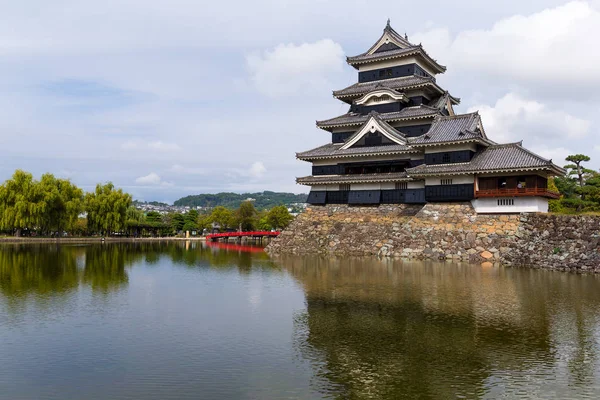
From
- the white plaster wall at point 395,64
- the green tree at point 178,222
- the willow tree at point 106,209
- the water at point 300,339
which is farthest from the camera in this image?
the green tree at point 178,222

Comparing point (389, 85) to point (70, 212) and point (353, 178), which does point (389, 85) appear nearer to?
point (353, 178)

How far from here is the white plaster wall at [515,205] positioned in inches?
1330

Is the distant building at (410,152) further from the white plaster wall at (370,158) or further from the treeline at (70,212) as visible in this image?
the treeline at (70,212)

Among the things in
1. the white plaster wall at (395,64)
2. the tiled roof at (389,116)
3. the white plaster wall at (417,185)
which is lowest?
the white plaster wall at (417,185)

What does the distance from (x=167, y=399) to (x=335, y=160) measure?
37.1 meters

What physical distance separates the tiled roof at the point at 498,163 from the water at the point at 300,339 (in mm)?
11500

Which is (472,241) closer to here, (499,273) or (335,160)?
(499,273)

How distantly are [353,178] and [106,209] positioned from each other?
42.7m

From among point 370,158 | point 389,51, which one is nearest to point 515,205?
point 370,158

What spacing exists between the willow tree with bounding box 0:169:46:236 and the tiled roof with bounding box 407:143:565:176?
47643mm

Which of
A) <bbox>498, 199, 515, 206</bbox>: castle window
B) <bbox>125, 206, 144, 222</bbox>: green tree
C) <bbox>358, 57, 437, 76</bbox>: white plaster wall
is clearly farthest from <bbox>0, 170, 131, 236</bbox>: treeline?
<bbox>498, 199, 515, 206</bbox>: castle window

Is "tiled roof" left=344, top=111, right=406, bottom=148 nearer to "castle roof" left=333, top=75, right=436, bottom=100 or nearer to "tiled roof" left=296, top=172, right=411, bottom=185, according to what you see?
"tiled roof" left=296, top=172, right=411, bottom=185

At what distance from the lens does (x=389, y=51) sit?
47.7 m

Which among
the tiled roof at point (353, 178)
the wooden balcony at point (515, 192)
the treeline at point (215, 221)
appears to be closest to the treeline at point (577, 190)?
the wooden balcony at point (515, 192)
